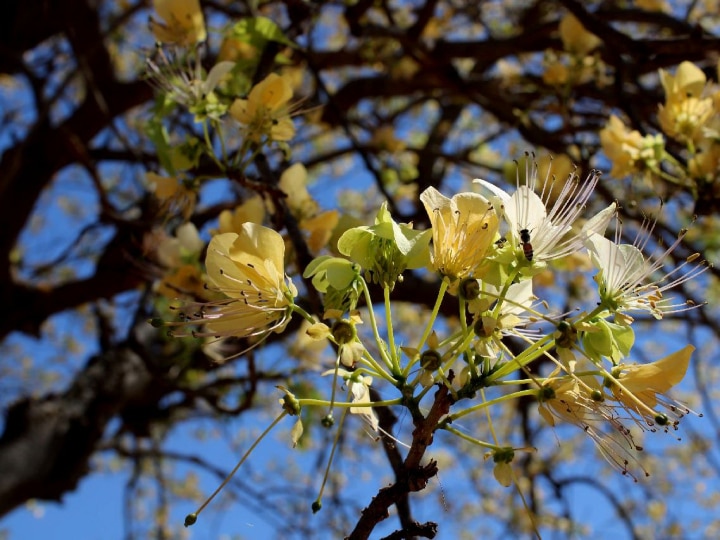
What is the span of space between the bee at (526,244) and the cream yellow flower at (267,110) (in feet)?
2.13

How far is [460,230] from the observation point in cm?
86

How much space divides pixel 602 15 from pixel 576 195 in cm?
168

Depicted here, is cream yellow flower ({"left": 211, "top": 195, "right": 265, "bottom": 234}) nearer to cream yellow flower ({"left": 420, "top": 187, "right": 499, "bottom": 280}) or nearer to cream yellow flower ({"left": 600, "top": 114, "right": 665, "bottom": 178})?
cream yellow flower ({"left": 420, "top": 187, "right": 499, "bottom": 280})

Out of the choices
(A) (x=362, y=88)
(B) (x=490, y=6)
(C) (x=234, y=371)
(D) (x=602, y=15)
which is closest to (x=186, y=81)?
(D) (x=602, y=15)

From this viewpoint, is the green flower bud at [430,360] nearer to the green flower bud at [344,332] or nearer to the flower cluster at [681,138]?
the green flower bud at [344,332]

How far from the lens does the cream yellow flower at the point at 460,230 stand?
2.81ft

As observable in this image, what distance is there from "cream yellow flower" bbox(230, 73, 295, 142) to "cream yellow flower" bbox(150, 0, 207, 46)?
0.97ft

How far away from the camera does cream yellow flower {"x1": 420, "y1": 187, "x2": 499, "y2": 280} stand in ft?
2.81

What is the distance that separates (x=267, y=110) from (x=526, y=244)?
68cm

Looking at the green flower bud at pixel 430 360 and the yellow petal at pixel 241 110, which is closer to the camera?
the green flower bud at pixel 430 360

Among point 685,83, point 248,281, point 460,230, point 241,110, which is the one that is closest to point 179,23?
point 241,110

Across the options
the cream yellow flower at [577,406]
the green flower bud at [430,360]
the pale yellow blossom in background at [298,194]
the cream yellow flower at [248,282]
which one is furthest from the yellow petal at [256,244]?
the pale yellow blossom in background at [298,194]

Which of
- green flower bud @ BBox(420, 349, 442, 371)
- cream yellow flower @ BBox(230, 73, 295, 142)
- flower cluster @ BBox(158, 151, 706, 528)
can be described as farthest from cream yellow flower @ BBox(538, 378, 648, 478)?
cream yellow flower @ BBox(230, 73, 295, 142)

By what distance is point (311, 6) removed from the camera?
1.78 meters
